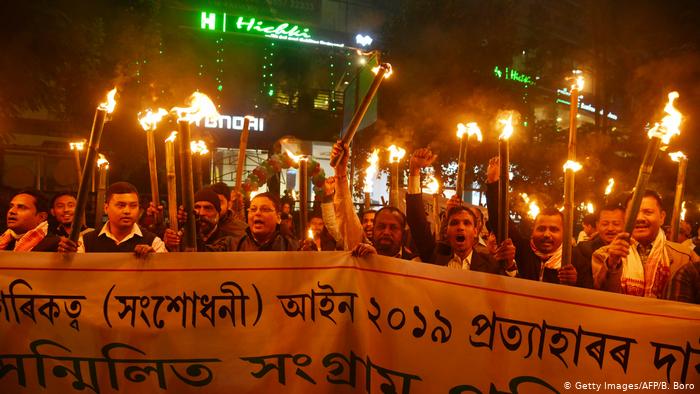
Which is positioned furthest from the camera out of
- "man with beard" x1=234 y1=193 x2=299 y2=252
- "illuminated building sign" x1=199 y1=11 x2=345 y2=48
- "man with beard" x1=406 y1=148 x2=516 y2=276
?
"illuminated building sign" x1=199 y1=11 x2=345 y2=48

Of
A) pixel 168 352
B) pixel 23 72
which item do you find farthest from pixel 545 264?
pixel 23 72

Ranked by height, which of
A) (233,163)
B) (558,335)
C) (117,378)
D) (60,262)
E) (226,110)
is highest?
(226,110)

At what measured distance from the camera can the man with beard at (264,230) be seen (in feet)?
14.4

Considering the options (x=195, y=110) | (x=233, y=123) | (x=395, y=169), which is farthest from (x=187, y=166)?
(x=233, y=123)

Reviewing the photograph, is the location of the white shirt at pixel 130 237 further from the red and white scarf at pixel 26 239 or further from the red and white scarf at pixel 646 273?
the red and white scarf at pixel 646 273

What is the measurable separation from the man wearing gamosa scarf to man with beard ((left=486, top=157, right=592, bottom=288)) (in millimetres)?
309

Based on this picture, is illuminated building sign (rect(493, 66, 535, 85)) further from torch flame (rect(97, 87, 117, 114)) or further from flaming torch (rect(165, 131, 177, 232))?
torch flame (rect(97, 87, 117, 114))

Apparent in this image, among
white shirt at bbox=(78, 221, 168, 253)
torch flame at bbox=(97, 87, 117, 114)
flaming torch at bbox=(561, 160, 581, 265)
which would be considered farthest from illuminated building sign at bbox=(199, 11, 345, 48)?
flaming torch at bbox=(561, 160, 581, 265)

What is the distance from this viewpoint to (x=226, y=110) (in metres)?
20.2

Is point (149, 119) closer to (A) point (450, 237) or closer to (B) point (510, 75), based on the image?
(A) point (450, 237)

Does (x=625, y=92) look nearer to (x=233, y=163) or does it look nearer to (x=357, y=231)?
(x=233, y=163)

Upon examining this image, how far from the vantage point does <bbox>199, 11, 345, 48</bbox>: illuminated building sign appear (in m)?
20.3

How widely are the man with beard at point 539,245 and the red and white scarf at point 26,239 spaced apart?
3317 mm

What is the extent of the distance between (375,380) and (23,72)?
760 centimetres
